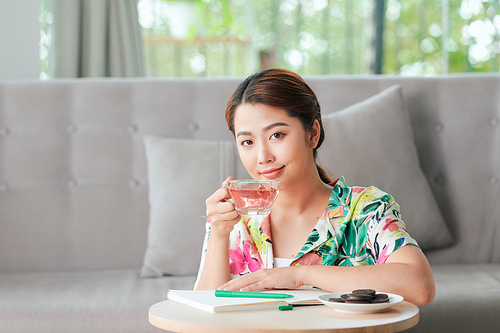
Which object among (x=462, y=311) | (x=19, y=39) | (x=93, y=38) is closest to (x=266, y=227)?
(x=462, y=311)

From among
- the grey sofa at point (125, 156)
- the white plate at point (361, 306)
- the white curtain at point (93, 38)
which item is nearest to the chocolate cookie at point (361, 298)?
A: the white plate at point (361, 306)

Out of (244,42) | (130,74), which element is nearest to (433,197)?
(130,74)

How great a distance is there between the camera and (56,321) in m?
1.49

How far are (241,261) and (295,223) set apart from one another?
18cm

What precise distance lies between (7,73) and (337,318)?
2.27 metres

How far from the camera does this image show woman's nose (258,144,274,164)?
3.99 ft

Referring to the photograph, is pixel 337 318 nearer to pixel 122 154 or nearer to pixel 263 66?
pixel 122 154

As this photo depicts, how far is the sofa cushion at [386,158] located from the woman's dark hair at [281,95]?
0.53 metres

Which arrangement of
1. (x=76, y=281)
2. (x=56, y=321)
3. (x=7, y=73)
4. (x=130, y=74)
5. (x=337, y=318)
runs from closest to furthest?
(x=337, y=318) → (x=56, y=321) → (x=76, y=281) → (x=7, y=73) → (x=130, y=74)

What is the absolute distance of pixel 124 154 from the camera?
2041mm

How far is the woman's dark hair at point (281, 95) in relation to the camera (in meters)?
1.28

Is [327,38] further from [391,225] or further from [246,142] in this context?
[391,225]

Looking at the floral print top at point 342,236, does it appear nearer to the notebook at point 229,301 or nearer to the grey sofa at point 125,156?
the notebook at point 229,301

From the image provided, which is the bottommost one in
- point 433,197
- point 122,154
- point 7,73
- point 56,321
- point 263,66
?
point 56,321
